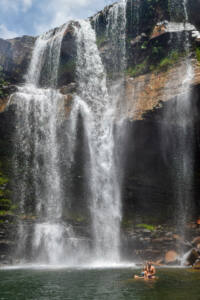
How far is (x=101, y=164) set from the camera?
68.1 feet

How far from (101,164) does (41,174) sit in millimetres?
4284

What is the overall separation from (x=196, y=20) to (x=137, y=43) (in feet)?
14.9

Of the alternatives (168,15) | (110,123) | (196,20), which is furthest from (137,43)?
(110,123)

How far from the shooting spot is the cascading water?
18297 mm

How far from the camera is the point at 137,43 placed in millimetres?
23359

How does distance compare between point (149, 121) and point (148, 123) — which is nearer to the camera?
point (149, 121)

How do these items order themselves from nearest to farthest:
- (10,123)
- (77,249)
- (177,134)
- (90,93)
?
(77,249) → (177,134) → (10,123) → (90,93)

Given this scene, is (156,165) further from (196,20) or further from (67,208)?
(196,20)

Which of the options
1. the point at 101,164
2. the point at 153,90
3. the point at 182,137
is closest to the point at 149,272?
the point at 101,164

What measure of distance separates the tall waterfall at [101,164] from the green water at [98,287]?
641cm

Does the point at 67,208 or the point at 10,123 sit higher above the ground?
the point at 10,123

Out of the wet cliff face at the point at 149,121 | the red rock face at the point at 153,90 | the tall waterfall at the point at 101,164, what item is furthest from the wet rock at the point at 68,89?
the red rock face at the point at 153,90

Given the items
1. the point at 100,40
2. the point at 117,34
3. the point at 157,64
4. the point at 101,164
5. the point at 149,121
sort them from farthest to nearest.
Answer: the point at 100,40, the point at 117,34, the point at 157,64, the point at 101,164, the point at 149,121

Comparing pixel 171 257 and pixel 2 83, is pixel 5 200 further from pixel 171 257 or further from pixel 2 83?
pixel 171 257
